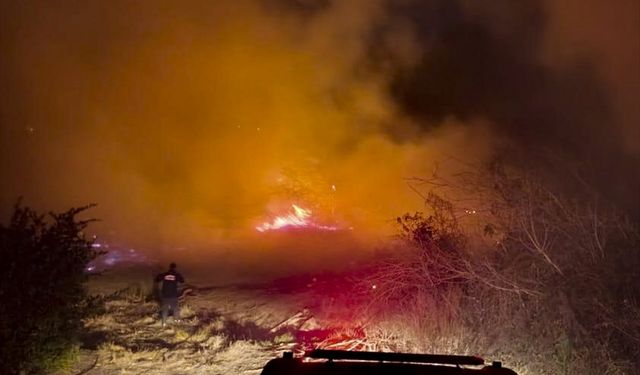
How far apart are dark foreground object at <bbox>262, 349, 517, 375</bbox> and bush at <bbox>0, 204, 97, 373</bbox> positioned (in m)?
3.75

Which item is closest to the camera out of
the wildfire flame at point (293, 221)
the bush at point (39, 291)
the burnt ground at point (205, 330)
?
the bush at point (39, 291)

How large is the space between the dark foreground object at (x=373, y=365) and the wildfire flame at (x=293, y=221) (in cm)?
1218

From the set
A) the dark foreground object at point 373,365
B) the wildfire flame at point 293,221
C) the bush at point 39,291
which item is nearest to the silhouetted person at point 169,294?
the bush at point 39,291

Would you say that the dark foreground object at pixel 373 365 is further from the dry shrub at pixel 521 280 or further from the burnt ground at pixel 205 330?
the burnt ground at pixel 205 330

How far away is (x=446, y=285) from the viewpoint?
795 cm

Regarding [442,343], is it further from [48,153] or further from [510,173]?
[48,153]

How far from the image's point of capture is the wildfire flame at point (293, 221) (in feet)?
51.2

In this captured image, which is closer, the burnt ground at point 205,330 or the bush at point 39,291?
the bush at point 39,291

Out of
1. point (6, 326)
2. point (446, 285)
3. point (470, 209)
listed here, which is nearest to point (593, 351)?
point (446, 285)

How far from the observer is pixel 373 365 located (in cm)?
321

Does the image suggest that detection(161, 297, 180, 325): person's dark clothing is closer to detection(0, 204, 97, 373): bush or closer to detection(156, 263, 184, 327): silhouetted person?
detection(156, 263, 184, 327): silhouetted person

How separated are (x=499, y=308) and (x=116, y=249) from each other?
9.75 metres

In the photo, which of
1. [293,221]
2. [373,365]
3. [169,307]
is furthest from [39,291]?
[293,221]

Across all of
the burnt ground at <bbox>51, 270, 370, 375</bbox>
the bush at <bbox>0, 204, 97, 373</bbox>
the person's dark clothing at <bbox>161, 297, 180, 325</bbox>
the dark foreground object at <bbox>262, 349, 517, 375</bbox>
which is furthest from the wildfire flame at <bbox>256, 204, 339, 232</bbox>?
the dark foreground object at <bbox>262, 349, 517, 375</bbox>
